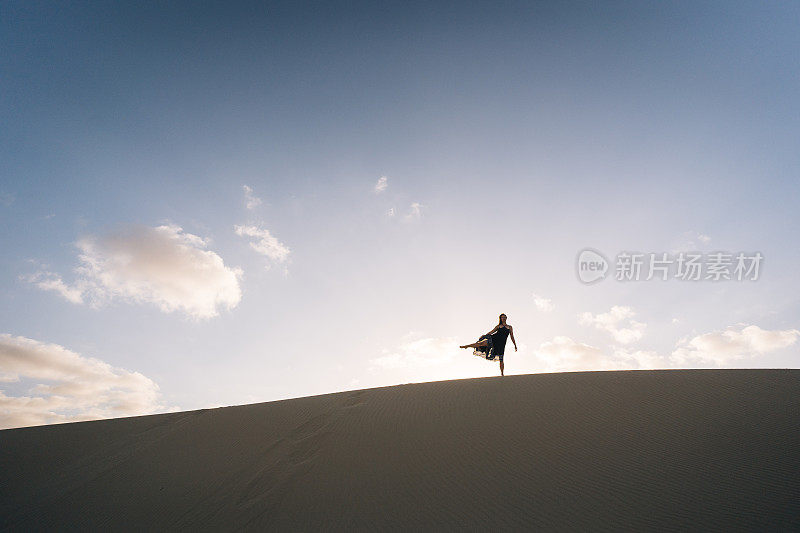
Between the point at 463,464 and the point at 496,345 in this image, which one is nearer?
the point at 463,464

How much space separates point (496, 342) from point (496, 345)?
0.25 ft

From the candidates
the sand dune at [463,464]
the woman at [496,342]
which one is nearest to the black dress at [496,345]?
the woman at [496,342]

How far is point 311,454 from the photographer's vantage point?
243 inches

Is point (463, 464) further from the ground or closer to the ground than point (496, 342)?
closer to the ground

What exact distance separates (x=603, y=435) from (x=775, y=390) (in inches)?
152

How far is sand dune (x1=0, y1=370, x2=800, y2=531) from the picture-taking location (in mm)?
4027

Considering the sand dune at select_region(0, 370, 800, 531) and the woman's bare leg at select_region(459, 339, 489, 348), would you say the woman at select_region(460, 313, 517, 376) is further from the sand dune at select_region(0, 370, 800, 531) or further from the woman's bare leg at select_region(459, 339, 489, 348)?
the sand dune at select_region(0, 370, 800, 531)

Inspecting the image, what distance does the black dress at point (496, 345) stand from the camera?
386 inches

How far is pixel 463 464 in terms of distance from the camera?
5.23 metres

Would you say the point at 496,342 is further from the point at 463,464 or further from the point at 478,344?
the point at 463,464

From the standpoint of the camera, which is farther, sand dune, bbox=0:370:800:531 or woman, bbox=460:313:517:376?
woman, bbox=460:313:517:376

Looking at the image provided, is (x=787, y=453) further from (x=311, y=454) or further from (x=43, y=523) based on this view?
(x=43, y=523)

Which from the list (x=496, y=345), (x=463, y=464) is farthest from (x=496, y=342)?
(x=463, y=464)

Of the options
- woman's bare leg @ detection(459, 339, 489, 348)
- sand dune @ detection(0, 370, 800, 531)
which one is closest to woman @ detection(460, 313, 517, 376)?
woman's bare leg @ detection(459, 339, 489, 348)
